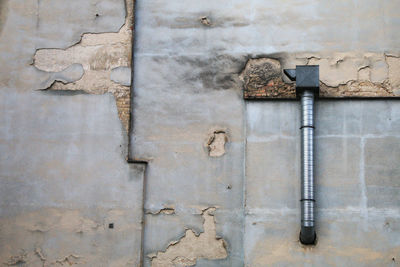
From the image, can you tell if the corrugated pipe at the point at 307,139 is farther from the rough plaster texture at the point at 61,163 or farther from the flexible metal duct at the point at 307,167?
the rough plaster texture at the point at 61,163

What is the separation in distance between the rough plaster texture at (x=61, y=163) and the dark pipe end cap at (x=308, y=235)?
7.29ft

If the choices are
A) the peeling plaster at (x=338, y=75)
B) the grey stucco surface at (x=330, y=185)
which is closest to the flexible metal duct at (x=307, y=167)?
the grey stucco surface at (x=330, y=185)

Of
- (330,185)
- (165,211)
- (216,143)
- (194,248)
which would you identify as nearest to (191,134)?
(216,143)

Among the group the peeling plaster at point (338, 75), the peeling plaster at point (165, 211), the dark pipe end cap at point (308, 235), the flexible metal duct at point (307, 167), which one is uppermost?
the peeling plaster at point (338, 75)

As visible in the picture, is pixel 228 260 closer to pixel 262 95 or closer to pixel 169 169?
pixel 169 169

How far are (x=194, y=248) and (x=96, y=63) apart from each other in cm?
307

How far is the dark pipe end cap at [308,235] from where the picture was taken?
267 inches

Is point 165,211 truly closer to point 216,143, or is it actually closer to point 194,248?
point 194,248

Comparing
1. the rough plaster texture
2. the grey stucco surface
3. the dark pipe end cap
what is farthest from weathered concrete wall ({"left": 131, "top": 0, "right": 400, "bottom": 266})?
the rough plaster texture

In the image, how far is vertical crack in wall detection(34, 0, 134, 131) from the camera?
7576 millimetres

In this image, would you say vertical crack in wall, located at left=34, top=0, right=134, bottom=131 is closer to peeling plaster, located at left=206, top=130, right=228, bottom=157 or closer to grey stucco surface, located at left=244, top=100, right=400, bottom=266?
peeling plaster, located at left=206, top=130, right=228, bottom=157

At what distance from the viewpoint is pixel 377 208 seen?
693 cm

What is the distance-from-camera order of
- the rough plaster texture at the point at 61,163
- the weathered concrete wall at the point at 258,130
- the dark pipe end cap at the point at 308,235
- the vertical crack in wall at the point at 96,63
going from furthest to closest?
the vertical crack in wall at the point at 96,63, the rough plaster texture at the point at 61,163, the weathered concrete wall at the point at 258,130, the dark pipe end cap at the point at 308,235

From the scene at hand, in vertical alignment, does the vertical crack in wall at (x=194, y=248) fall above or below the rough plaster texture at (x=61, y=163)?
below
